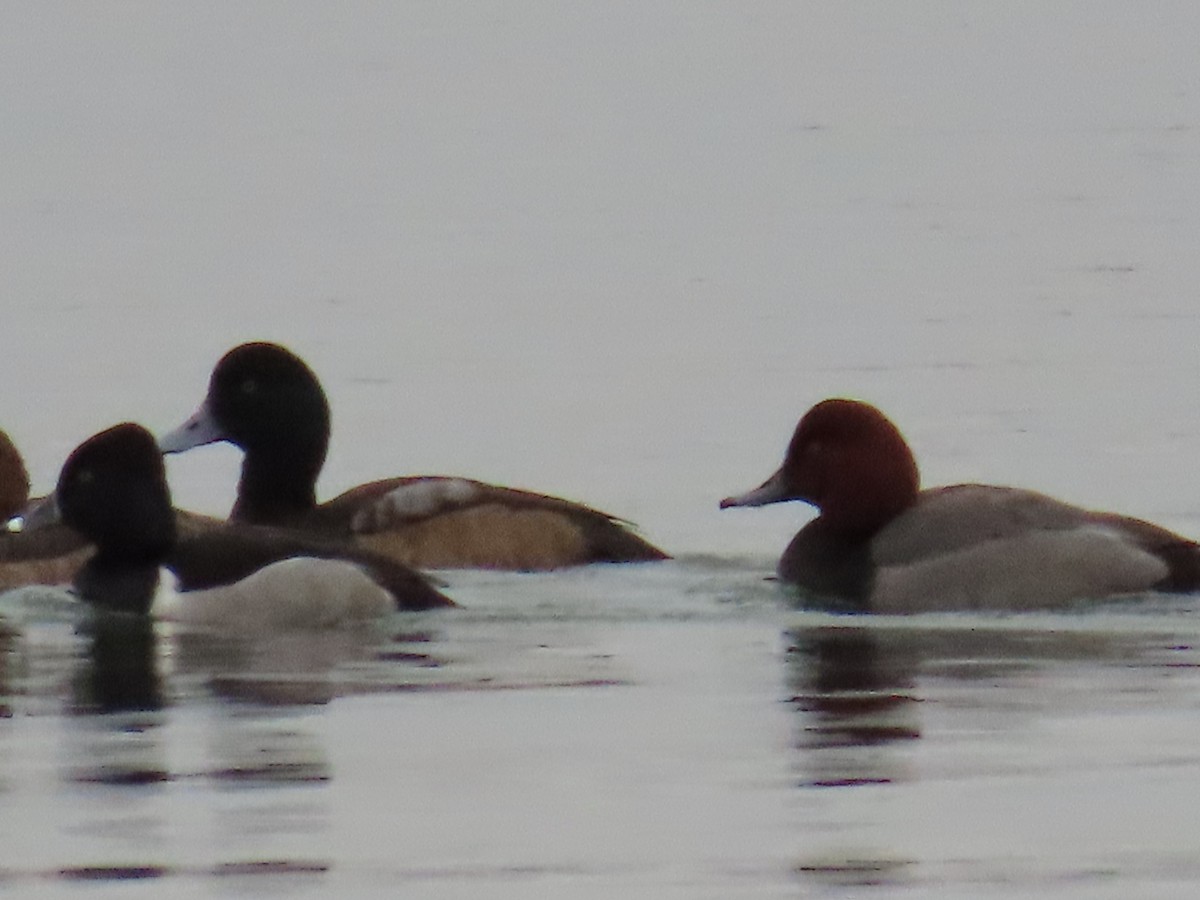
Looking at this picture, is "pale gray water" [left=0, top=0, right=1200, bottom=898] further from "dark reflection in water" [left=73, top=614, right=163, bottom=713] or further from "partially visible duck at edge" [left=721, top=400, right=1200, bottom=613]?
"partially visible duck at edge" [left=721, top=400, right=1200, bottom=613]

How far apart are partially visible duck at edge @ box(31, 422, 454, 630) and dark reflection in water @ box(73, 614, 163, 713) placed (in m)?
0.18

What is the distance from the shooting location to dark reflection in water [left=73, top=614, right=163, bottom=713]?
1079cm

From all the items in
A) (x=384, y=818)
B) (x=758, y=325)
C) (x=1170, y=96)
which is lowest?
(x=384, y=818)

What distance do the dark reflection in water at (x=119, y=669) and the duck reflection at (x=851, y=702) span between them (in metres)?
2.04

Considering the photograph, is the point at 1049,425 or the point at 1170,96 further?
the point at 1170,96

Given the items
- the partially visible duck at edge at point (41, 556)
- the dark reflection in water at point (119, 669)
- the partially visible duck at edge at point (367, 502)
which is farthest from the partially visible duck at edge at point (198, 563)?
the partially visible duck at edge at point (367, 502)

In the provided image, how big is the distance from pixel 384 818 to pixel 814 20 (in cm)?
4174

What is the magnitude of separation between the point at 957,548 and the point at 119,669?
3.13 metres

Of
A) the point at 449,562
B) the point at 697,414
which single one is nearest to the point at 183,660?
the point at 449,562

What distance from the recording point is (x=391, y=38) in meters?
46.6

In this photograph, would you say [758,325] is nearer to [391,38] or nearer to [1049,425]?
[1049,425]

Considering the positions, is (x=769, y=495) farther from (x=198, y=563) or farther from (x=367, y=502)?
(x=198, y=563)

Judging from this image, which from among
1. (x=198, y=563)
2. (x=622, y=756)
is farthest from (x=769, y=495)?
(x=622, y=756)

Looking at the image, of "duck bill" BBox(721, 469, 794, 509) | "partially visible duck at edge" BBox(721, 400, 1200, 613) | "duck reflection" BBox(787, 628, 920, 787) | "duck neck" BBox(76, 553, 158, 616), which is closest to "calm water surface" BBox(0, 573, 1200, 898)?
"duck reflection" BBox(787, 628, 920, 787)
